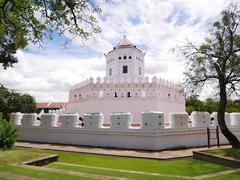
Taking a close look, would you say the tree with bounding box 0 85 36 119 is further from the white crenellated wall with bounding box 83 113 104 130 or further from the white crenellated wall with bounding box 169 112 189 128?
the white crenellated wall with bounding box 169 112 189 128

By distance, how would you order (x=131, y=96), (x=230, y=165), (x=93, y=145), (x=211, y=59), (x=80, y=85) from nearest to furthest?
(x=230, y=165) < (x=211, y=59) < (x=93, y=145) < (x=131, y=96) < (x=80, y=85)

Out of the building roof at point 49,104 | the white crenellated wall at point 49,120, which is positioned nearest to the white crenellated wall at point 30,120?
the white crenellated wall at point 49,120

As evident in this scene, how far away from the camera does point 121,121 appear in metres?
10.3

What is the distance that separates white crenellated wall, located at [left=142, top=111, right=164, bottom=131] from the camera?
971 cm

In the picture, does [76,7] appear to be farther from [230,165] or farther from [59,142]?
[59,142]

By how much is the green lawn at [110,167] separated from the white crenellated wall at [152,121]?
6.68 feet

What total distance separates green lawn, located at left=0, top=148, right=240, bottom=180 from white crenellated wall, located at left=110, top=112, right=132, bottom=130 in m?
2.01

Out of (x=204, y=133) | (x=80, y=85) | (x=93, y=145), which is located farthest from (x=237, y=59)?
(x=80, y=85)

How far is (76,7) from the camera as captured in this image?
6055mm

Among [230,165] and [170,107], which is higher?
[170,107]

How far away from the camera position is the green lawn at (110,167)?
4941 millimetres

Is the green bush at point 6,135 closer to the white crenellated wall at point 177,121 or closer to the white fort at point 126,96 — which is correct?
the white crenellated wall at point 177,121

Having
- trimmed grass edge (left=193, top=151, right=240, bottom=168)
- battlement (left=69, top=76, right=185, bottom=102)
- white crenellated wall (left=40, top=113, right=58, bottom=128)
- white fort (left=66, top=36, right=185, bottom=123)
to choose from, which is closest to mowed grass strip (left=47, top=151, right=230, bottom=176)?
trimmed grass edge (left=193, top=151, right=240, bottom=168)

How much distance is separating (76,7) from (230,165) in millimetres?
6124
